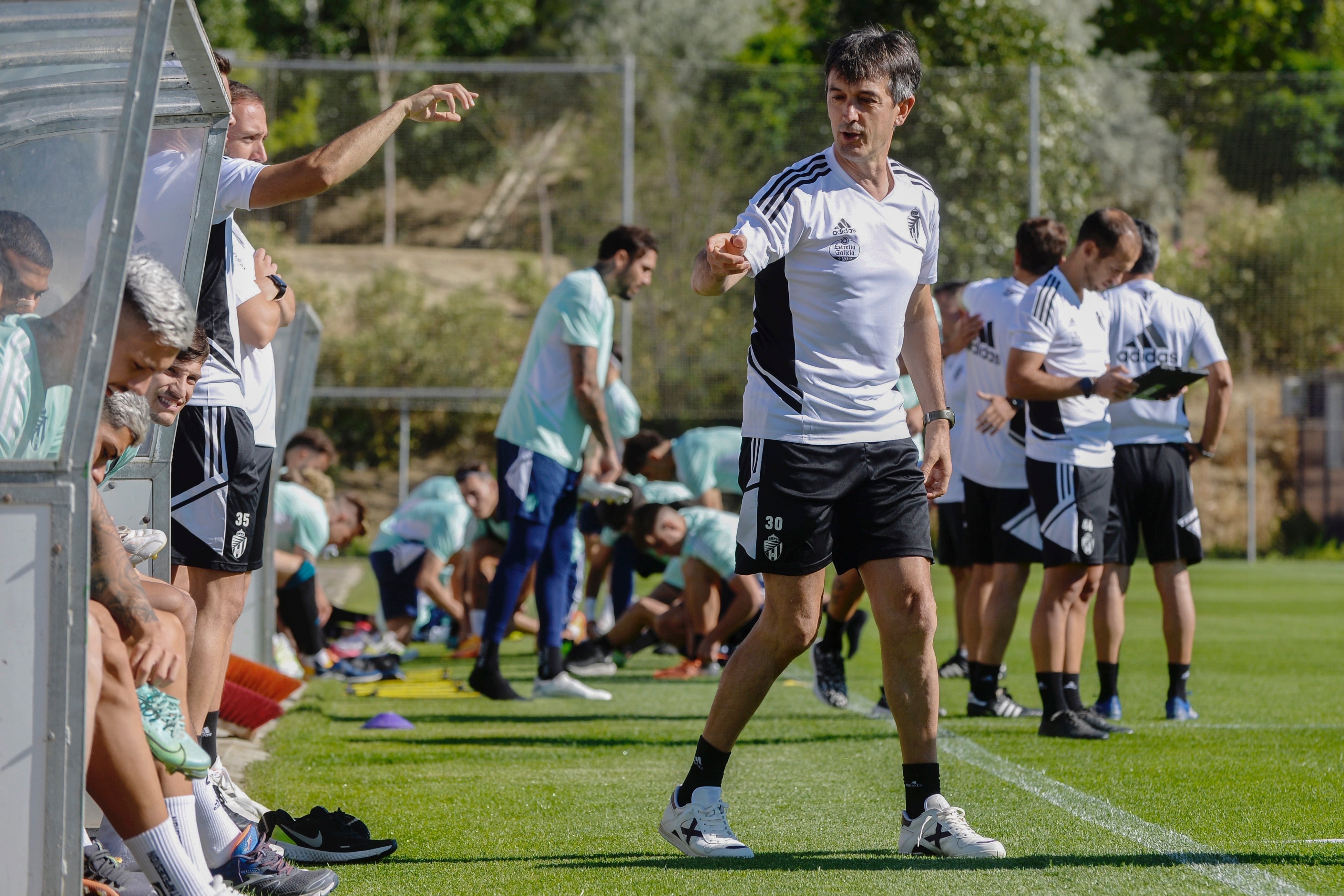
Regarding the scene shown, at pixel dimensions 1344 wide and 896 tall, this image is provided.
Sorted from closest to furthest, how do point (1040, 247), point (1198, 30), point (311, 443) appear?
point (1040, 247), point (311, 443), point (1198, 30)

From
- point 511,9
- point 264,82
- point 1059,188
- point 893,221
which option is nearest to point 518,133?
point 264,82

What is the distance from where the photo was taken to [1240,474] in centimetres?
2231

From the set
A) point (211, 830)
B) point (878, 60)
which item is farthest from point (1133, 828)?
point (211, 830)

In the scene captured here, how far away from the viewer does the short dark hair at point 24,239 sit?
2602 mm

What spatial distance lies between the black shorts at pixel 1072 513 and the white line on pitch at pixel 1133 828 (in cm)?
85

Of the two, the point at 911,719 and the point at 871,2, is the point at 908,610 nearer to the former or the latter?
the point at 911,719

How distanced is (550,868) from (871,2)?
26.0 m

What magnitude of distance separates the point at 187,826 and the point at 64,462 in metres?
0.84

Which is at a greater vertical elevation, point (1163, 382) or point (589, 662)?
point (1163, 382)

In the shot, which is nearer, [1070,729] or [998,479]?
[1070,729]

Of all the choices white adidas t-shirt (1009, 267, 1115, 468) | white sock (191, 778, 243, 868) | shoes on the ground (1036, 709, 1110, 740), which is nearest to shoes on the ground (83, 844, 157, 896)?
white sock (191, 778, 243, 868)

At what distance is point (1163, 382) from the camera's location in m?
5.91

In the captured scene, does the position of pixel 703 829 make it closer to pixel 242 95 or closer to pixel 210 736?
pixel 210 736

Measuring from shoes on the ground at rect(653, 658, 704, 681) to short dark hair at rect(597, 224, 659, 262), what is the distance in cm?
234
